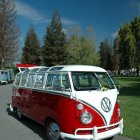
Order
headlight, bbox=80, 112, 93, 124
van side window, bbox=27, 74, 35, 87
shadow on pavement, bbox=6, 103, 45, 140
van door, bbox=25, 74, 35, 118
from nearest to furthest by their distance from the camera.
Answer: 1. headlight, bbox=80, 112, 93, 124
2. shadow on pavement, bbox=6, 103, 45, 140
3. van door, bbox=25, 74, 35, 118
4. van side window, bbox=27, 74, 35, 87

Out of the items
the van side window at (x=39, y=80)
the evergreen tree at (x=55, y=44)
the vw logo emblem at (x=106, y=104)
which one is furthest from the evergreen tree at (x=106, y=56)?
the vw logo emblem at (x=106, y=104)

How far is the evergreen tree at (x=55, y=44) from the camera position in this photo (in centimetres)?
6794

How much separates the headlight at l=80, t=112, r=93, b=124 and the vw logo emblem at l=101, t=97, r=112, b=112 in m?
0.44

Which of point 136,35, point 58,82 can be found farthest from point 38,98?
point 136,35

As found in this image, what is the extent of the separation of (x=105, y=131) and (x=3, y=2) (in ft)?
191

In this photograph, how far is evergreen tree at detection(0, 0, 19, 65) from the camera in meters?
62.4

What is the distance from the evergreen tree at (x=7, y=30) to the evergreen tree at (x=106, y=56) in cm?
4775

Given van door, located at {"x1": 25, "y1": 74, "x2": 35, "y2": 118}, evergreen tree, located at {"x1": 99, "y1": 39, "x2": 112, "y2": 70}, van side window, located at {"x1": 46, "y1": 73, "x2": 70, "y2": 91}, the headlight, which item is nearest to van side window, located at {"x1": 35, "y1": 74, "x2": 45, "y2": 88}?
van door, located at {"x1": 25, "y1": 74, "x2": 35, "y2": 118}

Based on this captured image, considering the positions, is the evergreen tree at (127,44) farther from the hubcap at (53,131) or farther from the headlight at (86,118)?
the headlight at (86,118)

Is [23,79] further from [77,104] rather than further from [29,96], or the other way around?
[77,104]

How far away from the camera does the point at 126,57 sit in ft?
254

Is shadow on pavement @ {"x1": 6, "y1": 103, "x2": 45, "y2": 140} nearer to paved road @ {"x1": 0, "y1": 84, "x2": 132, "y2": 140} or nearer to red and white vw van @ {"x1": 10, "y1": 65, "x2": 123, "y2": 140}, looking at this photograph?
paved road @ {"x1": 0, "y1": 84, "x2": 132, "y2": 140}

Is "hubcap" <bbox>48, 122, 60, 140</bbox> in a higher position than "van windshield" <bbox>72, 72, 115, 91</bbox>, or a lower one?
lower

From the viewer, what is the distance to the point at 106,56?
10975cm
